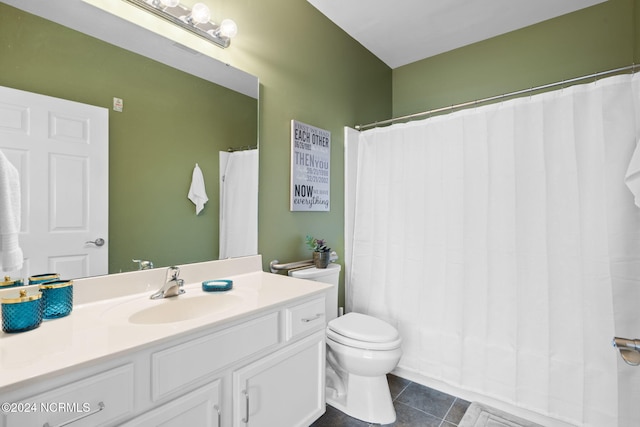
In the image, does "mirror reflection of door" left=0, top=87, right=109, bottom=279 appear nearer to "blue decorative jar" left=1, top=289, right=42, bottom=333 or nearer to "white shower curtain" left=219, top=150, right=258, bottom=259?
"blue decorative jar" left=1, top=289, right=42, bottom=333

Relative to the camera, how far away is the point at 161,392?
0.85 m

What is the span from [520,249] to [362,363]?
3.56 ft

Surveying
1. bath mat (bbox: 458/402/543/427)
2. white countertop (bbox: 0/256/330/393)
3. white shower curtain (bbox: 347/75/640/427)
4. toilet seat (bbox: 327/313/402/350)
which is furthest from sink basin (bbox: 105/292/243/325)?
bath mat (bbox: 458/402/543/427)

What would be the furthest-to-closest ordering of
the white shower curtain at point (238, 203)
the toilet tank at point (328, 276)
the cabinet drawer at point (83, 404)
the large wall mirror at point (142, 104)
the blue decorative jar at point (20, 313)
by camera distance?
the toilet tank at point (328, 276), the white shower curtain at point (238, 203), the large wall mirror at point (142, 104), the blue decorative jar at point (20, 313), the cabinet drawer at point (83, 404)

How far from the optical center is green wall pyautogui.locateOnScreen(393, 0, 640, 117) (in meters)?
2.00

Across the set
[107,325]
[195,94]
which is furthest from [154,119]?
[107,325]

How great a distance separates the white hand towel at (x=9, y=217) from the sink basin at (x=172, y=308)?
1.02 ft

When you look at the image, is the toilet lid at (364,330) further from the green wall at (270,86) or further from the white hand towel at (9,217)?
the white hand towel at (9,217)

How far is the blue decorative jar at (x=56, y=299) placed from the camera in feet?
3.09

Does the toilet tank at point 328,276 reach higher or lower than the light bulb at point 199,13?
lower

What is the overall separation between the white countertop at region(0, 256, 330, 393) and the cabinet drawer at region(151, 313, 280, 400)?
2.1 inches

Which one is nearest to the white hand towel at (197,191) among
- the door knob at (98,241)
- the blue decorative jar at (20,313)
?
the door knob at (98,241)

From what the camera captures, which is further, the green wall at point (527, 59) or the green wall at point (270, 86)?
the green wall at point (527, 59)

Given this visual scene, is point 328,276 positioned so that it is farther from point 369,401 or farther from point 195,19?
point 195,19
